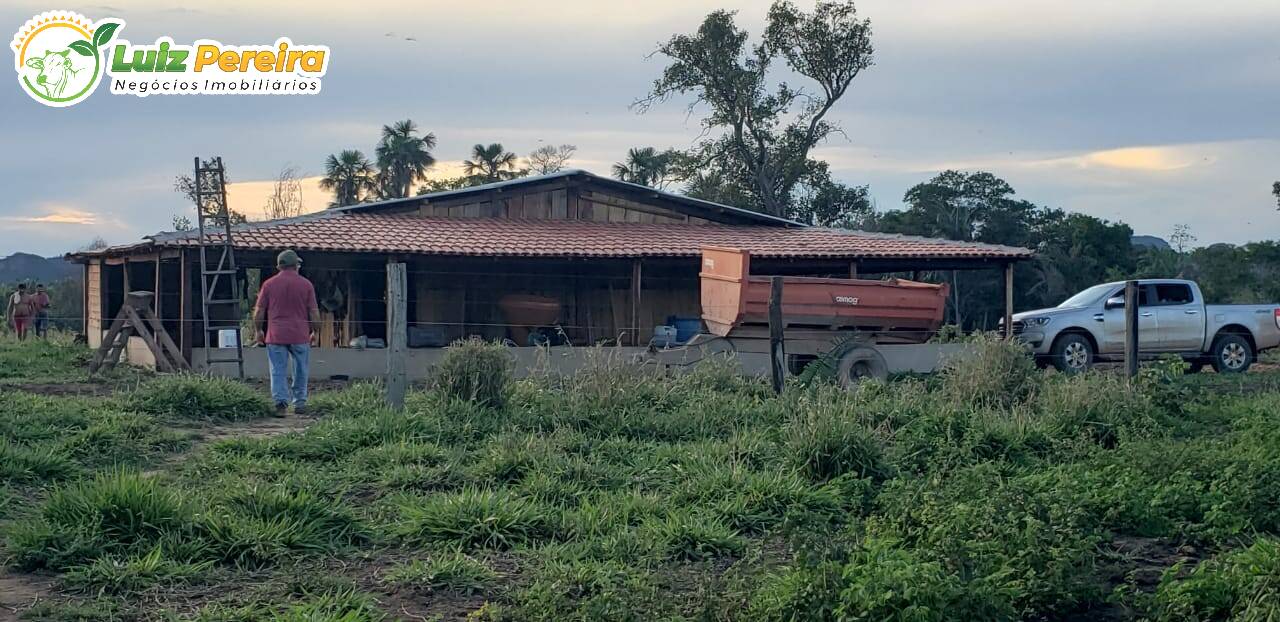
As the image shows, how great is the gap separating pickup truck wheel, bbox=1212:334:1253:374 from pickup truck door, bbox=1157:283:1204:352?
14.9 inches

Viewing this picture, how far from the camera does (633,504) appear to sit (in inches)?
269

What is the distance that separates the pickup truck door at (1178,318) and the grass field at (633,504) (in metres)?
7.44

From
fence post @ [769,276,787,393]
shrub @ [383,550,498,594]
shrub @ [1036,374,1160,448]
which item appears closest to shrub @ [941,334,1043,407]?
shrub @ [1036,374,1160,448]

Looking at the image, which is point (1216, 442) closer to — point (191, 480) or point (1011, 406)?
point (1011, 406)

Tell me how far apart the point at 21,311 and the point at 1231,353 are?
22752 mm

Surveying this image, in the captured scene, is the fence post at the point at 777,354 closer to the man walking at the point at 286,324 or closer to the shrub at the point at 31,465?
the man walking at the point at 286,324

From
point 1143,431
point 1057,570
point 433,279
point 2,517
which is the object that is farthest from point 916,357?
point 2,517

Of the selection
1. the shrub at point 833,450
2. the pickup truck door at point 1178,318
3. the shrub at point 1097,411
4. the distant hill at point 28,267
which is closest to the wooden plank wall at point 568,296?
the pickup truck door at point 1178,318

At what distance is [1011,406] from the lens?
10984mm

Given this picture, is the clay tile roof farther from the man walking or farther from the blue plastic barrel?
the man walking

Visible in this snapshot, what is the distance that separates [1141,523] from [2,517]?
21.8 feet

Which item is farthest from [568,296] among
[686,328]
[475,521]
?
[475,521]

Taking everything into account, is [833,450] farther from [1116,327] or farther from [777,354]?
[1116,327]

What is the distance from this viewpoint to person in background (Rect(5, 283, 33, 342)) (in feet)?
76.3
